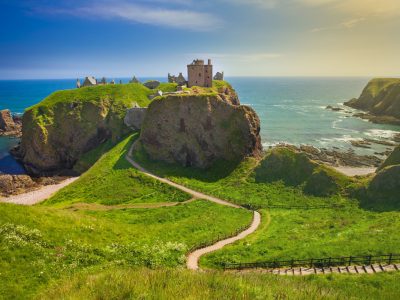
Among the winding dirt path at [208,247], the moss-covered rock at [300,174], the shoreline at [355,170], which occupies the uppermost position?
the moss-covered rock at [300,174]

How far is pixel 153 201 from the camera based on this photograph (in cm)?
5444

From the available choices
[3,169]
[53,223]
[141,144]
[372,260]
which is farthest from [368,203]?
[3,169]

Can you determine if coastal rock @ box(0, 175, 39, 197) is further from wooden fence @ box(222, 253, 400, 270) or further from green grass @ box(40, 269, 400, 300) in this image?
green grass @ box(40, 269, 400, 300)

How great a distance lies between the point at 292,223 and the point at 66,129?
77.1 meters

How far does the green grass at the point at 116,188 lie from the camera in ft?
184

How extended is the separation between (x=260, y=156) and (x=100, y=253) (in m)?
47.4

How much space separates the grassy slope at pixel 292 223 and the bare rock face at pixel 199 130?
13.0 feet

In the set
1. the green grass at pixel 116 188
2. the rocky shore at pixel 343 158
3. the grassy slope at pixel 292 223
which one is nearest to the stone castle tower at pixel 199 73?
the rocky shore at pixel 343 158

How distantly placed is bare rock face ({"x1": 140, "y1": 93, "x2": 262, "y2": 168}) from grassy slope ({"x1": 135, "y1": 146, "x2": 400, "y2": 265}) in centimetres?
397

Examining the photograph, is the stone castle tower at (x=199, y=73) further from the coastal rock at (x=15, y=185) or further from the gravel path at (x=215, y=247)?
the gravel path at (x=215, y=247)

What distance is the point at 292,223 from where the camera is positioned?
4003cm

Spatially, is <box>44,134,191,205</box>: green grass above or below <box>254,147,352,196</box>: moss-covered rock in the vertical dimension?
below

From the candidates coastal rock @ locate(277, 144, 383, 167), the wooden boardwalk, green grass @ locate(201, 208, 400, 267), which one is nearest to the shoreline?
coastal rock @ locate(277, 144, 383, 167)

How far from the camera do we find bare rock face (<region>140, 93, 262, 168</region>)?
66750 mm
